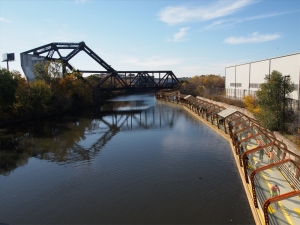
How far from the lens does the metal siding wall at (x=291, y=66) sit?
18403 mm

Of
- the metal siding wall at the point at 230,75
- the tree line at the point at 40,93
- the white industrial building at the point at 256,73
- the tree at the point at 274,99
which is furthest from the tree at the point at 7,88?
the metal siding wall at the point at 230,75

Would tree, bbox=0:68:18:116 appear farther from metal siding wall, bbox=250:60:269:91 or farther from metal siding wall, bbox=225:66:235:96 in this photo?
metal siding wall, bbox=225:66:235:96

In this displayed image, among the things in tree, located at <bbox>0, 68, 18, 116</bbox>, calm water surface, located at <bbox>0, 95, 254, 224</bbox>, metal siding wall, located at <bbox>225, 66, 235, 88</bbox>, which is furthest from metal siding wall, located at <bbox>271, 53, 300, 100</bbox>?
tree, located at <bbox>0, 68, 18, 116</bbox>

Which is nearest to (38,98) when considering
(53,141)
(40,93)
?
(40,93)

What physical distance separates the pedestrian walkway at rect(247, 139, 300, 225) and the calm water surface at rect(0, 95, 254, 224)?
0.73 m

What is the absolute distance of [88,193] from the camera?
962 centimetres

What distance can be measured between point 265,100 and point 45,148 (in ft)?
47.0

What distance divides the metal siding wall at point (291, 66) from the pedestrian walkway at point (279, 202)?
35.8ft

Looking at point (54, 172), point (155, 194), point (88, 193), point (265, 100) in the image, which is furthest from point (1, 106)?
point (265, 100)

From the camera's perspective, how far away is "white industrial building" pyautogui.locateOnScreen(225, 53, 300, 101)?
18.8m

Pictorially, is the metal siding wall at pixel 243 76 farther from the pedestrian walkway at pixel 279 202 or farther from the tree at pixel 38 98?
the tree at pixel 38 98

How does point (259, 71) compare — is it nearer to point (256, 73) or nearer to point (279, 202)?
point (256, 73)

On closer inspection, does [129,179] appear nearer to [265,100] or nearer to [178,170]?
[178,170]

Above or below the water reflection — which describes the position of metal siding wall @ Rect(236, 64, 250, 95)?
above
